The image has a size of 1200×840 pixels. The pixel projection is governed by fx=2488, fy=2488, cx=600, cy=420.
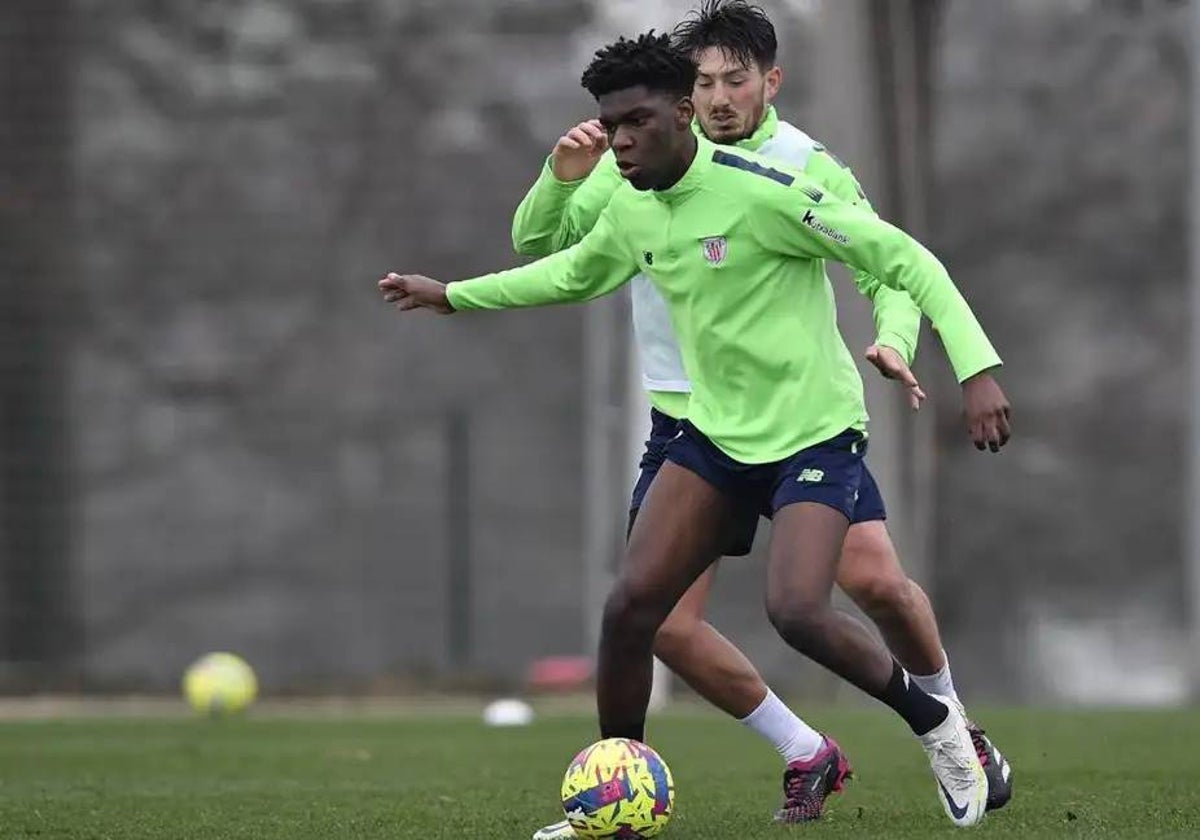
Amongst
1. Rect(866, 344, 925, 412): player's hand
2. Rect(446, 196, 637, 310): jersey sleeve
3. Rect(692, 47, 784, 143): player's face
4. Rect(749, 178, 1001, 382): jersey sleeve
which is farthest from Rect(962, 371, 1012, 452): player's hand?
Rect(692, 47, 784, 143): player's face

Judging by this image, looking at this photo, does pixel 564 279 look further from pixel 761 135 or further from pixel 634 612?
pixel 634 612

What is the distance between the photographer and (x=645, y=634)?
6.46m

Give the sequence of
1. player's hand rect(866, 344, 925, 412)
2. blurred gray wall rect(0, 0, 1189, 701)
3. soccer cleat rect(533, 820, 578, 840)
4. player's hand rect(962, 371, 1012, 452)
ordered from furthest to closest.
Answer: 1. blurred gray wall rect(0, 0, 1189, 701)
2. soccer cleat rect(533, 820, 578, 840)
3. player's hand rect(866, 344, 925, 412)
4. player's hand rect(962, 371, 1012, 452)

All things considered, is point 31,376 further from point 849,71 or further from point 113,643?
point 849,71

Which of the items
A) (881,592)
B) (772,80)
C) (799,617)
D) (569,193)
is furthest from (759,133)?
(799,617)

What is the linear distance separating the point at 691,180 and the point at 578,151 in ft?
2.29

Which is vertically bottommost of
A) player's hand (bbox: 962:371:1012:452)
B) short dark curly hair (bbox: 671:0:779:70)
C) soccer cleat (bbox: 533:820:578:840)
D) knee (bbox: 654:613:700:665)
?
soccer cleat (bbox: 533:820:578:840)

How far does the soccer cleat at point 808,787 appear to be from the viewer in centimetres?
694

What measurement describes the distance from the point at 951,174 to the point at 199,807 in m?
19.0

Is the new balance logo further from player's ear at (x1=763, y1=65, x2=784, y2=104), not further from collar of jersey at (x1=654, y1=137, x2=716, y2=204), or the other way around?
player's ear at (x1=763, y1=65, x2=784, y2=104)

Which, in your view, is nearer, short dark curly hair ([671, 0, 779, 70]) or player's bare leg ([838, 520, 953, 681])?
player's bare leg ([838, 520, 953, 681])

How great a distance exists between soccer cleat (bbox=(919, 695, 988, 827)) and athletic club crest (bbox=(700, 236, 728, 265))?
139cm

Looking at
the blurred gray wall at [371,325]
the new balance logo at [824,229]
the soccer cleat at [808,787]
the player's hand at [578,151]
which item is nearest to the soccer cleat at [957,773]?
the soccer cleat at [808,787]

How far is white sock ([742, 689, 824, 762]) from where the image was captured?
7.02 metres
